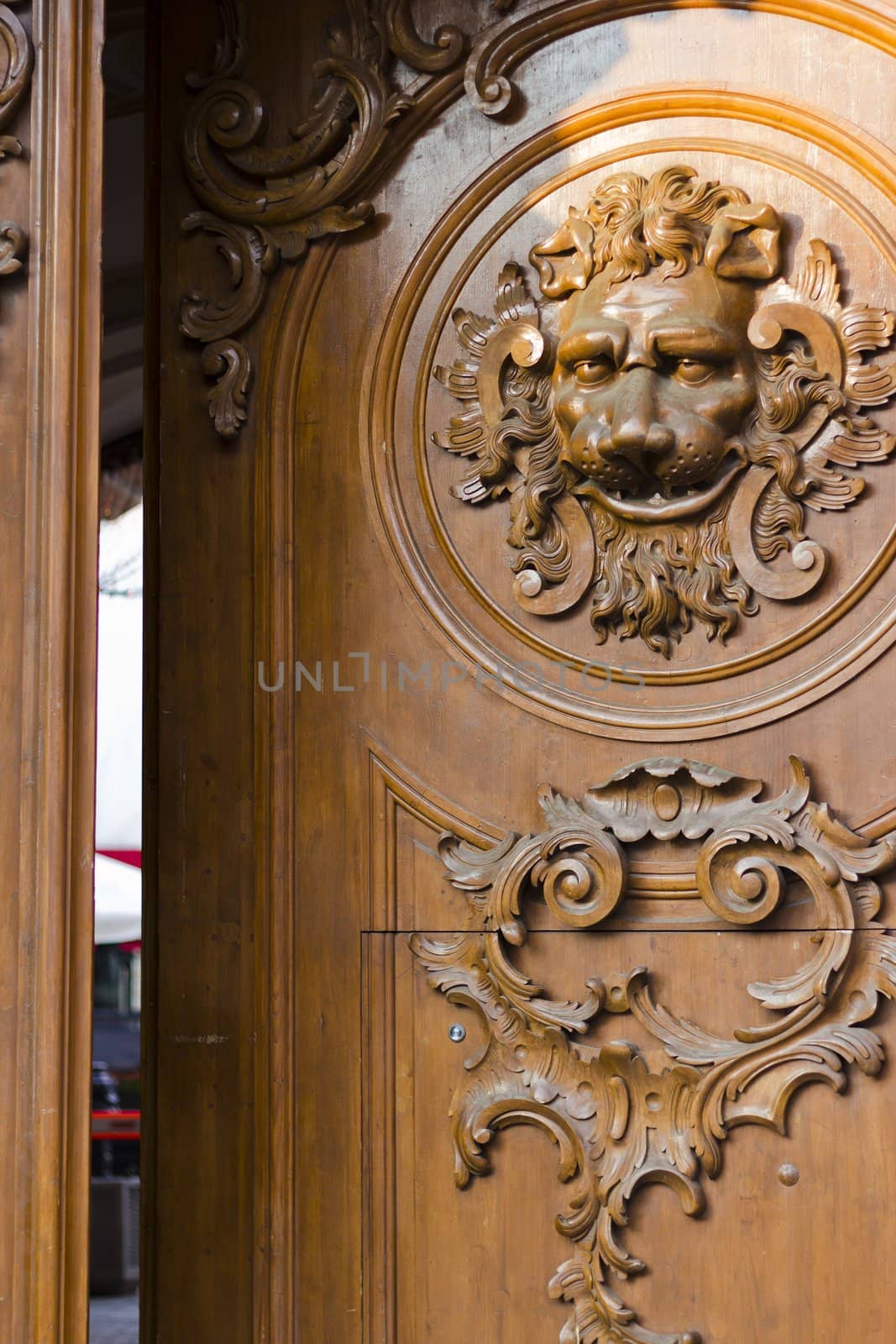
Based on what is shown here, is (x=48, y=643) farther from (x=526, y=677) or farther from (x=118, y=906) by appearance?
(x=118, y=906)

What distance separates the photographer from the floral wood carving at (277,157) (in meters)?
1.81

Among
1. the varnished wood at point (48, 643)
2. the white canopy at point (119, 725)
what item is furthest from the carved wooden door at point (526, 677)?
the white canopy at point (119, 725)

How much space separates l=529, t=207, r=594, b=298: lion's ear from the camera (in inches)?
67.6

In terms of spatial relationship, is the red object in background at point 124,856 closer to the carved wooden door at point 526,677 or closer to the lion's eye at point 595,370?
the carved wooden door at point 526,677

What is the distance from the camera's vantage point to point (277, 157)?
72.7 inches

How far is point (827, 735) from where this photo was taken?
1.62m

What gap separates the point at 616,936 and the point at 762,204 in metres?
0.84

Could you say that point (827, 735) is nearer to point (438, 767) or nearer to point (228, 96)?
point (438, 767)

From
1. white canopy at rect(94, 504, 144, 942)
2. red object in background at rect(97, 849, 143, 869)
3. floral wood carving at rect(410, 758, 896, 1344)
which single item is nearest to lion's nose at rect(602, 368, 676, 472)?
floral wood carving at rect(410, 758, 896, 1344)

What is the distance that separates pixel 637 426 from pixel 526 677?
1.05 feet

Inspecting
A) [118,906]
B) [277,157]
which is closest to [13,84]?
[277,157]

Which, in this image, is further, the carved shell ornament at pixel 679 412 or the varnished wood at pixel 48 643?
the carved shell ornament at pixel 679 412

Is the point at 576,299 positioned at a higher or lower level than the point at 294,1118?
higher

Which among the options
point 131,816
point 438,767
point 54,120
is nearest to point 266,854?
point 438,767
